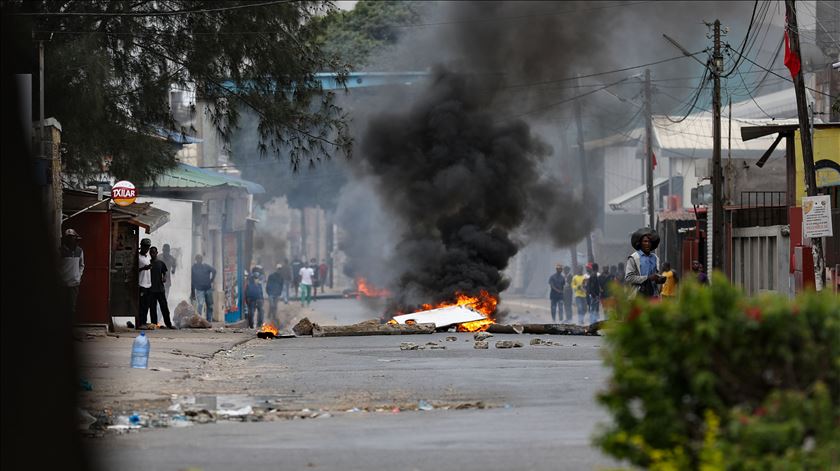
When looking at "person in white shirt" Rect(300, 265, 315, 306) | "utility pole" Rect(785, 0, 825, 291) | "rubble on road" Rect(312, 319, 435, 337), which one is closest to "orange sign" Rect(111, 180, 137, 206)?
"rubble on road" Rect(312, 319, 435, 337)

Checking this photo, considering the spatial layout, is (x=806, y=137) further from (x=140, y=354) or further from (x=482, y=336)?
(x=140, y=354)

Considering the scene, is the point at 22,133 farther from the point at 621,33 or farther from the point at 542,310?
the point at 542,310

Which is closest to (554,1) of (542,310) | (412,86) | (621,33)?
(621,33)

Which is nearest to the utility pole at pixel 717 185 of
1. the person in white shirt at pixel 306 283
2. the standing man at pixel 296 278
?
the person in white shirt at pixel 306 283

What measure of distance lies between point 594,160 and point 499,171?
3373 cm

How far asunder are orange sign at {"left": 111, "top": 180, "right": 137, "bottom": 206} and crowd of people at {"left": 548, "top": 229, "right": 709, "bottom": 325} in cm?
794

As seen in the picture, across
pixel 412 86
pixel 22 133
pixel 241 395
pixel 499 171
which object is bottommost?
pixel 241 395

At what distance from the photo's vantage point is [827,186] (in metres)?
27.7

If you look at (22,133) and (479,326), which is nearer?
(22,133)

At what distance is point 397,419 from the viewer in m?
10.1

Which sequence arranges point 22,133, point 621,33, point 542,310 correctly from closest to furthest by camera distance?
point 22,133
point 621,33
point 542,310

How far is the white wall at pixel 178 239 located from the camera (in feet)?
121

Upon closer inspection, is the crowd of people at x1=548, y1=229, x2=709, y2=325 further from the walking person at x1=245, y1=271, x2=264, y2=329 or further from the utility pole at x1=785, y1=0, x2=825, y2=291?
the walking person at x1=245, y1=271, x2=264, y2=329

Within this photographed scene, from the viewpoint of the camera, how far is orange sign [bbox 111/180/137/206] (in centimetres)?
2316
